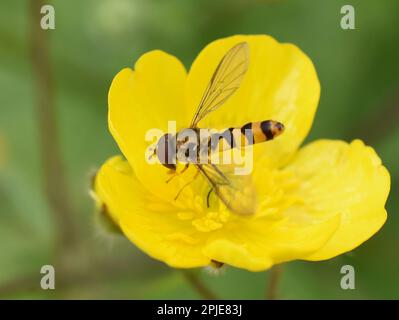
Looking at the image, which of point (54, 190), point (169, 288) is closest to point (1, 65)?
point (54, 190)

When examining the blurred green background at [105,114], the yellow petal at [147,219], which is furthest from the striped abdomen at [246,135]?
the blurred green background at [105,114]

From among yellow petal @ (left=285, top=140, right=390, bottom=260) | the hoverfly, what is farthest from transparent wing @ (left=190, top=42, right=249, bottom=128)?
yellow petal @ (left=285, top=140, right=390, bottom=260)

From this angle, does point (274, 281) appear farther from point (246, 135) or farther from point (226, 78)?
point (226, 78)

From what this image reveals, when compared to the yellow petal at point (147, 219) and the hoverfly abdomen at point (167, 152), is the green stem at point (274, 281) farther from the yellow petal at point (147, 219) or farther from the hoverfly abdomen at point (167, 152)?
the hoverfly abdomen at point (167, 152)

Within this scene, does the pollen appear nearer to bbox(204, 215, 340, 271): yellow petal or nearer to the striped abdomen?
bbox(204, 215, 340, 271): yellow petal

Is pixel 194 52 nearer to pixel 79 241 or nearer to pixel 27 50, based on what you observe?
pixel 27 50

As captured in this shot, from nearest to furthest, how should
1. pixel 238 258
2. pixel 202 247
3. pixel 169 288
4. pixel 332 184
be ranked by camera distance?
pixel 238 258 → pixel 202 247 → pixel 332 184 → pixel 169 288
